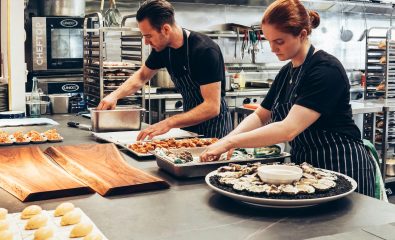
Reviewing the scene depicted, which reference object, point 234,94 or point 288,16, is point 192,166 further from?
point 234,94

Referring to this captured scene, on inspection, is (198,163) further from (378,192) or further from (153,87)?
(153,87)

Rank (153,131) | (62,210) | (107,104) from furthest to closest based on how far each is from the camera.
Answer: (107,104) < (153,131) < (62,210)

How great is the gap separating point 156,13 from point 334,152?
1350 mm

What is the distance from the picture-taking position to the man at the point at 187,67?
3.07m

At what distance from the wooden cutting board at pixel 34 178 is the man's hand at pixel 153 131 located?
0.55m

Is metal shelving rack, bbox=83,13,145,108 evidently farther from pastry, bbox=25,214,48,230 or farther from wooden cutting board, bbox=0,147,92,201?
pastry, bbox=25,214,48,230

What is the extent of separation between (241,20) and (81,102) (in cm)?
372

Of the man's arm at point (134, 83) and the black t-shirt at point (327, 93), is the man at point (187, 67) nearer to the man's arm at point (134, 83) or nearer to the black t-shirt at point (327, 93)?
the man's arm at point (134, 83)

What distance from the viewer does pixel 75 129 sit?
3449mm

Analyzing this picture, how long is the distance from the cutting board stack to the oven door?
2.93 metres

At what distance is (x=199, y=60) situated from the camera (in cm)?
319

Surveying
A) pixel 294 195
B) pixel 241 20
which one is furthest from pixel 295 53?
pixel 241 20

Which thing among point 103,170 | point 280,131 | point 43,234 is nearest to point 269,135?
point 280,131

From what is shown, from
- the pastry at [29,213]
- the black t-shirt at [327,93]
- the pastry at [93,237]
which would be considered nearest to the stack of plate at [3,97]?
the black t-shirt at [327,93]
